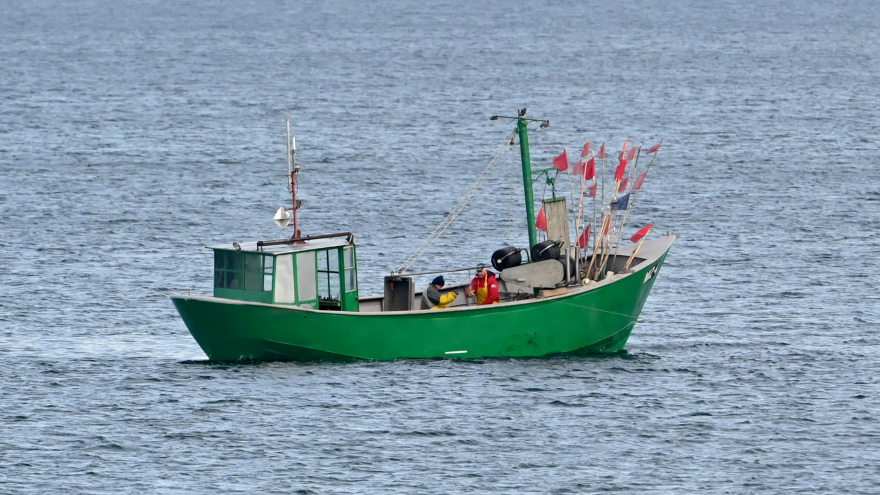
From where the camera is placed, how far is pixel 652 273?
1574 inches

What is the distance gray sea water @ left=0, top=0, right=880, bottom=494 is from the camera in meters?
32.9

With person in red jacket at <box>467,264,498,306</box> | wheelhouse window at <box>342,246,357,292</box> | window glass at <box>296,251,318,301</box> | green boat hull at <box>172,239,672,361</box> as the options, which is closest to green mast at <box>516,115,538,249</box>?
person in red jacket at <box>467,264,498,306</box>

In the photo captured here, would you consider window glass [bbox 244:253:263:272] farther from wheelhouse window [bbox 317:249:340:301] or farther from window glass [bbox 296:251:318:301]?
wheelhouse window [bbox 317:249:340:301]

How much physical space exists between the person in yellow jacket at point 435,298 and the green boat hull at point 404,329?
48.6 inches

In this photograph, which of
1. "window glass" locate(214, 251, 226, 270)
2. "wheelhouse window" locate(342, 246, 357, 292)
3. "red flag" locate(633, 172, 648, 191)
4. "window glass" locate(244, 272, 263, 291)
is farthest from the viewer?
"red flag" locate(633, 172, 648, 191)

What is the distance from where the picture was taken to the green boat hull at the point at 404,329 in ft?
118

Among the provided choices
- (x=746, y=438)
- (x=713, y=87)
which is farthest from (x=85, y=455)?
(x=713, y=87)

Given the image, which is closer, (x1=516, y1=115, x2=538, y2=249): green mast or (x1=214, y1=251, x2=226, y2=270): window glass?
(x1=214, y1=251, x2=226, y2=270): window glass

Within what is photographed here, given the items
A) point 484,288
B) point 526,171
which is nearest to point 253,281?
point 484,288

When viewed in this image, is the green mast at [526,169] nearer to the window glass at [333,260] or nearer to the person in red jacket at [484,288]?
the person in red jacket at [484,288]

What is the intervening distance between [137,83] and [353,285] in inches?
3903

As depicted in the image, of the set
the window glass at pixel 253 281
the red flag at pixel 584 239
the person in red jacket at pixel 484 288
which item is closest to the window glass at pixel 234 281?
the window glass at pixel 253 281

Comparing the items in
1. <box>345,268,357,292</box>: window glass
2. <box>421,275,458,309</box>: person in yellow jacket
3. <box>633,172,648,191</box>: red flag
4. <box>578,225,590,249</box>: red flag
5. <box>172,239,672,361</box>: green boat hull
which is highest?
Answer: <box>633,172,648,191</box>: red flag

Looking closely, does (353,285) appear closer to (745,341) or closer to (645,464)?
(645,464)
